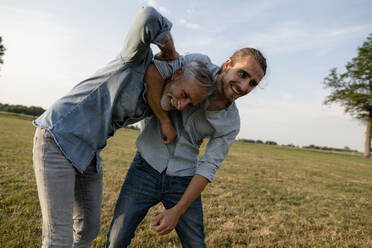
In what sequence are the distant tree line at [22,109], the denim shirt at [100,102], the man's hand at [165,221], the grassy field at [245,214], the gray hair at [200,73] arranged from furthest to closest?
the distant tree line at [22,109] < the grassy field at [245,214] < the man's hand at [165,221] < the gray hair at [200,73] < the denim shirt at [100,102]

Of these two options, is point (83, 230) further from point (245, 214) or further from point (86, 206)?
point (245, 214)

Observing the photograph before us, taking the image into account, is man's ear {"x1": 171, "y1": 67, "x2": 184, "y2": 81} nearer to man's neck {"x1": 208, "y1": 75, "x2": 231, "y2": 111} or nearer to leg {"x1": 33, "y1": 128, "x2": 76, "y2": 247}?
man's neck {"x1": 208, "y1": 75, "x2": 231, "y2": 111}

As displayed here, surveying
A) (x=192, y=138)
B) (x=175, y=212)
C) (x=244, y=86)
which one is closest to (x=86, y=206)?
(x=175, y=212)

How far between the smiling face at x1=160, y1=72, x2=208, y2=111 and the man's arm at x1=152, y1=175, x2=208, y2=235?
600mm

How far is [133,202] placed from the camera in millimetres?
2230

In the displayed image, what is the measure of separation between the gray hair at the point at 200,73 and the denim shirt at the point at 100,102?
0.28 meters

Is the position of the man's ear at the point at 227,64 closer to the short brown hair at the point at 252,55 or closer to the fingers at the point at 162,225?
the short brown hair at the point at 252,55

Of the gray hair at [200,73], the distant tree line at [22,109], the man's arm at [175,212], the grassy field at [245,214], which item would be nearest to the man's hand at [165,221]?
the man's arm at [175,212]

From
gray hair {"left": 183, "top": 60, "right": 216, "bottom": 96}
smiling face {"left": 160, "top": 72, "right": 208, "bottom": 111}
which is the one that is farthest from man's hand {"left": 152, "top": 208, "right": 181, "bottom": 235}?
gray hair {"left": 183, "top": 60, "right": 216, "bottom": 96}

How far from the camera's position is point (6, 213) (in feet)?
12.6

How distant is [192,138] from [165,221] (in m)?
0.71

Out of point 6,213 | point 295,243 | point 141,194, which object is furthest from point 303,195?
point 6,213

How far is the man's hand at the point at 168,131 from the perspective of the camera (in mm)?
2107

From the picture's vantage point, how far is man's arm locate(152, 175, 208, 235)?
1.96 m
